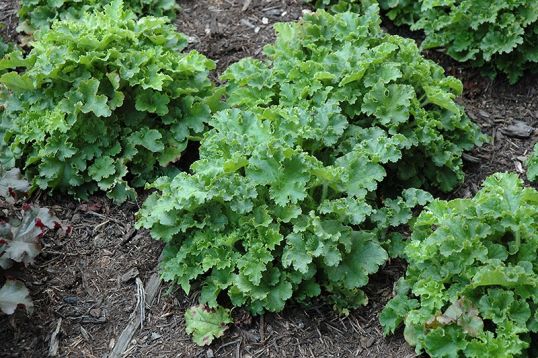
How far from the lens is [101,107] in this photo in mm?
4883

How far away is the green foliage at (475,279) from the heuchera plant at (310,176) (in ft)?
1.07

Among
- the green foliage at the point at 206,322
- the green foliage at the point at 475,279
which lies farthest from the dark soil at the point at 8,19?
the green foliage at the point at 475,279

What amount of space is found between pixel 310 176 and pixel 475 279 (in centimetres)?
110

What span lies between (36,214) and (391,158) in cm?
213

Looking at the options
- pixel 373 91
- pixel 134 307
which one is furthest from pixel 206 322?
pixel 373 91

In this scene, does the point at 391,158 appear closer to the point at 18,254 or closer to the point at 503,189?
the point at 503,189

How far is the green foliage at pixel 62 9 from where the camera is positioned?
5.96 metres

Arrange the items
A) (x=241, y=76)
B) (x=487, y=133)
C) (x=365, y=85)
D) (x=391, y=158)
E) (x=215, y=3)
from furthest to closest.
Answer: (x=215, y=3) → (x=487, y=133) → (x=241, y=76) → (x=365, y=85) → (x=391, y=158)

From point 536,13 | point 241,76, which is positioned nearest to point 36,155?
point 241,76

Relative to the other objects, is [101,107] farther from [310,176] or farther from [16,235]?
[310,176]

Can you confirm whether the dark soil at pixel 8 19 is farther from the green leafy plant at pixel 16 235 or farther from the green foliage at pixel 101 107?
the green leafy plant at pixel 16 235

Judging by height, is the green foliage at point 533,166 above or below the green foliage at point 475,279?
below

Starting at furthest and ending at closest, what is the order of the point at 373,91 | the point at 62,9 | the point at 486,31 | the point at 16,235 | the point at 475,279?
the point at 62,9 < the point at 486,31 < the point at 373,91 < the point at 16,235 < the point at 475,279

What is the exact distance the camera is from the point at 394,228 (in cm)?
479
